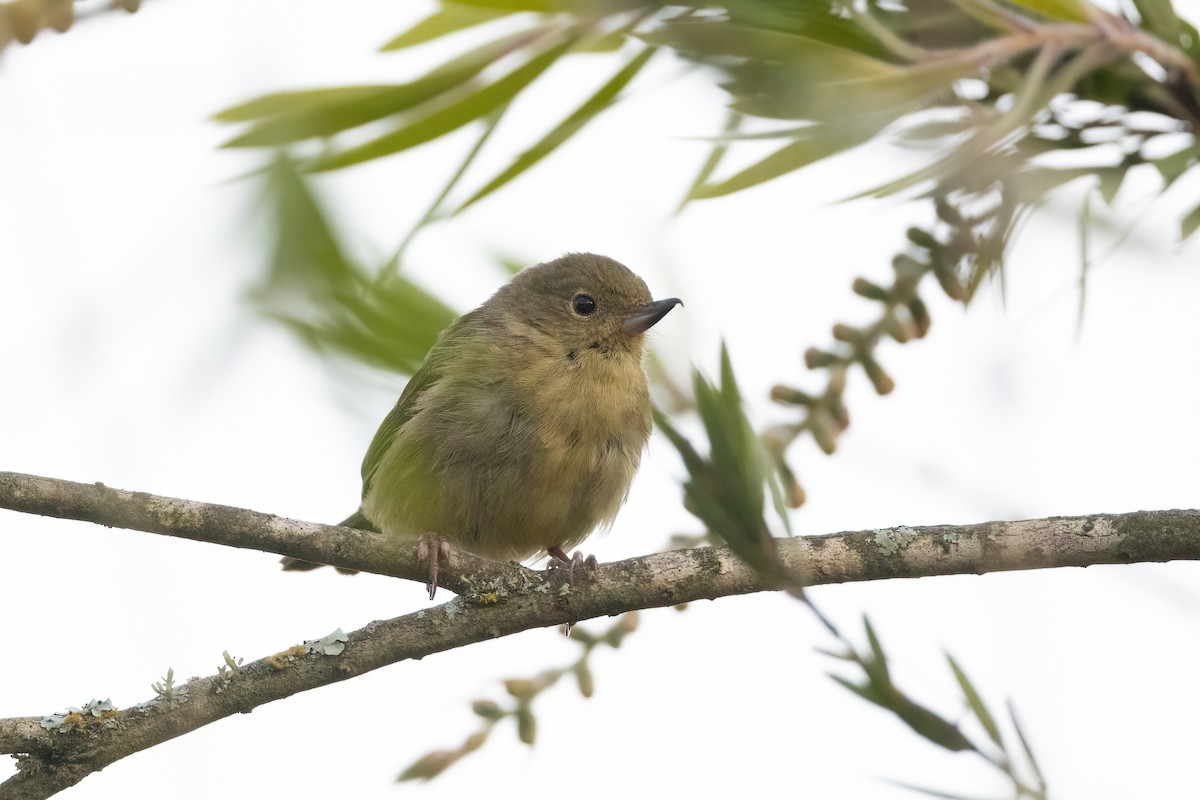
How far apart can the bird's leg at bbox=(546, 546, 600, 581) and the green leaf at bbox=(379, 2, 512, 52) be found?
985mm

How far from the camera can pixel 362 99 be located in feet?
5.41

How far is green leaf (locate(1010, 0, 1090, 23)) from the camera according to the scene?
142 centimetres

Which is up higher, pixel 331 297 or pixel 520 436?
pixel 520 436

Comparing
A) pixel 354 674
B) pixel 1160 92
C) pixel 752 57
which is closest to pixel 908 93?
pixel 752 57

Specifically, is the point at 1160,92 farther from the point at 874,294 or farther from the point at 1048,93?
the point at 874,294

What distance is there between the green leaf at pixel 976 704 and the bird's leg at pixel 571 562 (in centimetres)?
123

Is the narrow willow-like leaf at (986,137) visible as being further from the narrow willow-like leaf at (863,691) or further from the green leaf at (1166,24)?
the narrow willow-like leaf at (863,691)

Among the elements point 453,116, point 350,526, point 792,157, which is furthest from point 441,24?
point 350,526

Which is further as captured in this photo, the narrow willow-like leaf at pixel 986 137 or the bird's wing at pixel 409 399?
the bird's wing at pixel 409 399

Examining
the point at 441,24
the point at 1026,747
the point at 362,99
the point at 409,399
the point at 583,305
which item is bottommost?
the point at 1026,747

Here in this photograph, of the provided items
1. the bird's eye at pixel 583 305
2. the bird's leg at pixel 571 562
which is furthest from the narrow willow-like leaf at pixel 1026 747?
the bird's eye at pixel 583 305

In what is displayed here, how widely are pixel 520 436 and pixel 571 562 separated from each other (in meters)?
0.83

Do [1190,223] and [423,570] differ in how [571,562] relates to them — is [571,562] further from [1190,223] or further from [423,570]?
[1190,223]

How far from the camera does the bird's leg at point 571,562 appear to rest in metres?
2.38
